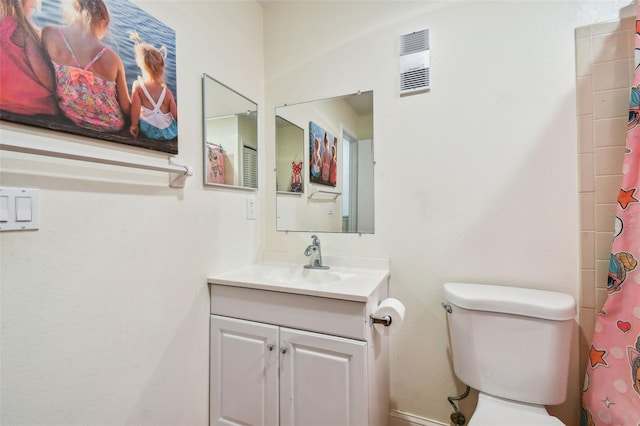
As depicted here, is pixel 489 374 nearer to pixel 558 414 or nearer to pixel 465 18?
pixel 558 414

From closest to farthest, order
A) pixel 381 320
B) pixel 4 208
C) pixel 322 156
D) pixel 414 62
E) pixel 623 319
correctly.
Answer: pixel 4 208
pixel 623 319
pixel 381 320
pixel 414 62
pixel 322 156

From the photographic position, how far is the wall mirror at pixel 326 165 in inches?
59.1

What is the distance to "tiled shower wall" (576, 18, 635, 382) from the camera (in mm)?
1077

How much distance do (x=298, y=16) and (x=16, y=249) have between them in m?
1.71

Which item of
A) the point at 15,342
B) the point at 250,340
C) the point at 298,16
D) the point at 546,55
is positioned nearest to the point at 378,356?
the point at 250,340

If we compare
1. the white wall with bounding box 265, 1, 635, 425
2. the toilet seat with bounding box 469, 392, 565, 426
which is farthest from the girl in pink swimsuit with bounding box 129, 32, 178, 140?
the toilet seat with bounding box 469, 392, 565, 426

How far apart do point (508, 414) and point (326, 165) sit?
134 cm

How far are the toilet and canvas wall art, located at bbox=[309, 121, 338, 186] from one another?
88 cm

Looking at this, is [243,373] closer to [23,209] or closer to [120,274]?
[120,274]

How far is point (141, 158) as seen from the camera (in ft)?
3.39

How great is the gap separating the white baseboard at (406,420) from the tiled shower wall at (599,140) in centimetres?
71

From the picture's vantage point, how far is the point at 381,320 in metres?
1.10

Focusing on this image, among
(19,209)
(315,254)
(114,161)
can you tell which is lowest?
(315,254)

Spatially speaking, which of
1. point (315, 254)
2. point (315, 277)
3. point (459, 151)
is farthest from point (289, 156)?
point (459, 151)
